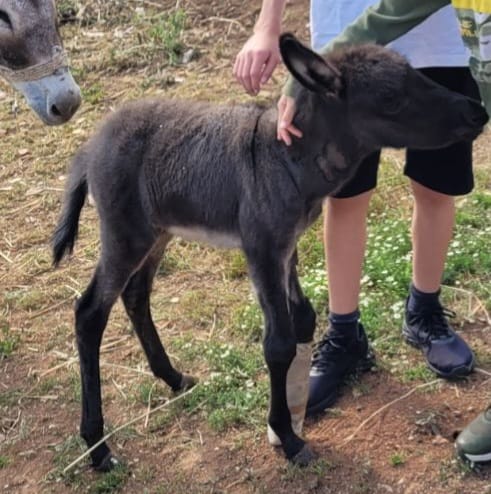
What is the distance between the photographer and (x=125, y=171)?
323 cm

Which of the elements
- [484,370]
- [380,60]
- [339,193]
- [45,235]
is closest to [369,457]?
[484,370]

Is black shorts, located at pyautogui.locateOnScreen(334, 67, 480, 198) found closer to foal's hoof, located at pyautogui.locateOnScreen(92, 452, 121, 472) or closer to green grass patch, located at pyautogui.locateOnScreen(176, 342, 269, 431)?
green grass patch, located at pyautogui.locateOnScreen(176, 342, 269, 431)

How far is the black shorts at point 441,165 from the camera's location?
333 centimetres

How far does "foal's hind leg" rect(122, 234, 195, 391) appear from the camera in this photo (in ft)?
11.7

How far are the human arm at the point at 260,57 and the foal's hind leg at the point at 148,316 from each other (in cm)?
71

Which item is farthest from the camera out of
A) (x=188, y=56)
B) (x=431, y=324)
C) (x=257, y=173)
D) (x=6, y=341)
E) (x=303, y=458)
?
(x=188, y=56)

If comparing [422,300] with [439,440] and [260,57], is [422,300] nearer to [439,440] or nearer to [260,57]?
[439,440]

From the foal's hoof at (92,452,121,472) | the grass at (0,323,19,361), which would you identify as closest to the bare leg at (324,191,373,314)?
the foal's hoof at (92,452,121,472)

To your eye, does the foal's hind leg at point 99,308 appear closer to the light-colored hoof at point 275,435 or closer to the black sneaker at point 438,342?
the light-colored hoof at point 275,435

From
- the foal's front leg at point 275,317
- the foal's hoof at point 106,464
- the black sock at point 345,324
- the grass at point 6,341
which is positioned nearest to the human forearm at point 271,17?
the foal's front leg at point 275,317

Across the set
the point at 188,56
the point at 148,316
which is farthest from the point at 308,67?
the point at 188,56

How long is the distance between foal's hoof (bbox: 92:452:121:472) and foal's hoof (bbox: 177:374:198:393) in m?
0.44

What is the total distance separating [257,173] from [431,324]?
3.69ft

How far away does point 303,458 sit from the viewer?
3.26 meters
